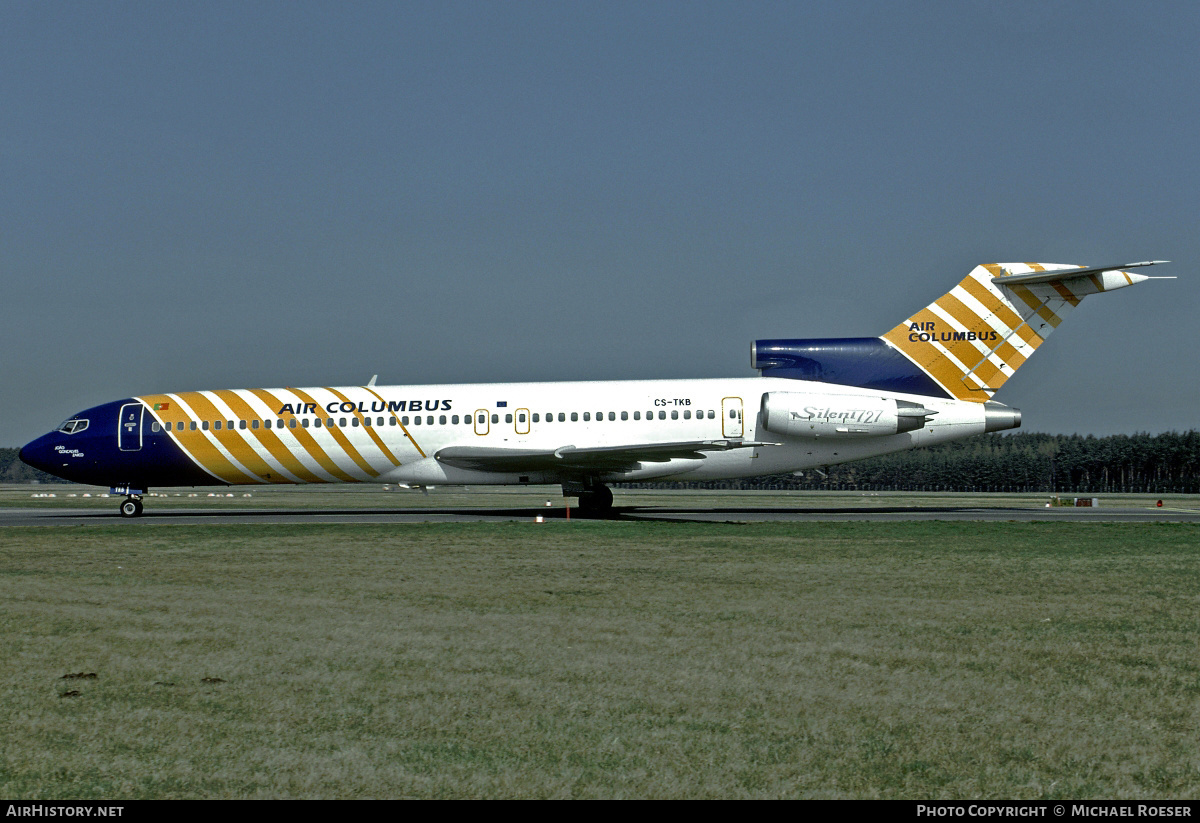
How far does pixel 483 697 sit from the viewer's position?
692 centimetres

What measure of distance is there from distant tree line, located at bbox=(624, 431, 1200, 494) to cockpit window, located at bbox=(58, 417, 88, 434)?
288ft

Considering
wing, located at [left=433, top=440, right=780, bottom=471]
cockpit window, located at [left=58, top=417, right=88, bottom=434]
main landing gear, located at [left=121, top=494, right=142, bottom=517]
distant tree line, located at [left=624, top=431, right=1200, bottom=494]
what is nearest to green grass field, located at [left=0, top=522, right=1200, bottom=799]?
wing, located at [left=433, top=440, right=780, bottom=471]

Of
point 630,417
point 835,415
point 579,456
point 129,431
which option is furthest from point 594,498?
point 129,431

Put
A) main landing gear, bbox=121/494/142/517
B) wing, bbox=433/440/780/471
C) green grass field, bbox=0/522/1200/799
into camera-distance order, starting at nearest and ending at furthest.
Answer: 1. green grass field, bbox=0/522/1200/799
2. wing, bbox=433/440/780/471
3. main landing gear, bbox=121/494/142/517

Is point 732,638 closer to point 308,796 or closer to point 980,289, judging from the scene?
point 308,796

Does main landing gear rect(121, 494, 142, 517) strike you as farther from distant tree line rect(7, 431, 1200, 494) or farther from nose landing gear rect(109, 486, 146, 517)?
distant tree line rect(7, 431, 1200, 494)

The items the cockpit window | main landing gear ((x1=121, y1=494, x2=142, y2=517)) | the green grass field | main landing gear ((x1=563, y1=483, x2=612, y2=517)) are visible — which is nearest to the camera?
the green grass field

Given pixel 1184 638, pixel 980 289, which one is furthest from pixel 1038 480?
pixel 1184 638

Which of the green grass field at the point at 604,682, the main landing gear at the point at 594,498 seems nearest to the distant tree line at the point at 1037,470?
the main landing gear at the point at 594,498

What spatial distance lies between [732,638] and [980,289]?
83.4ft

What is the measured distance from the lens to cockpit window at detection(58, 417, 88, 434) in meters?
32.4

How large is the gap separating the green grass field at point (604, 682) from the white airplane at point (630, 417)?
51.0 ft

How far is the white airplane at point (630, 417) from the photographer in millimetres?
30609

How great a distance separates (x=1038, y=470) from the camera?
14038 cm
